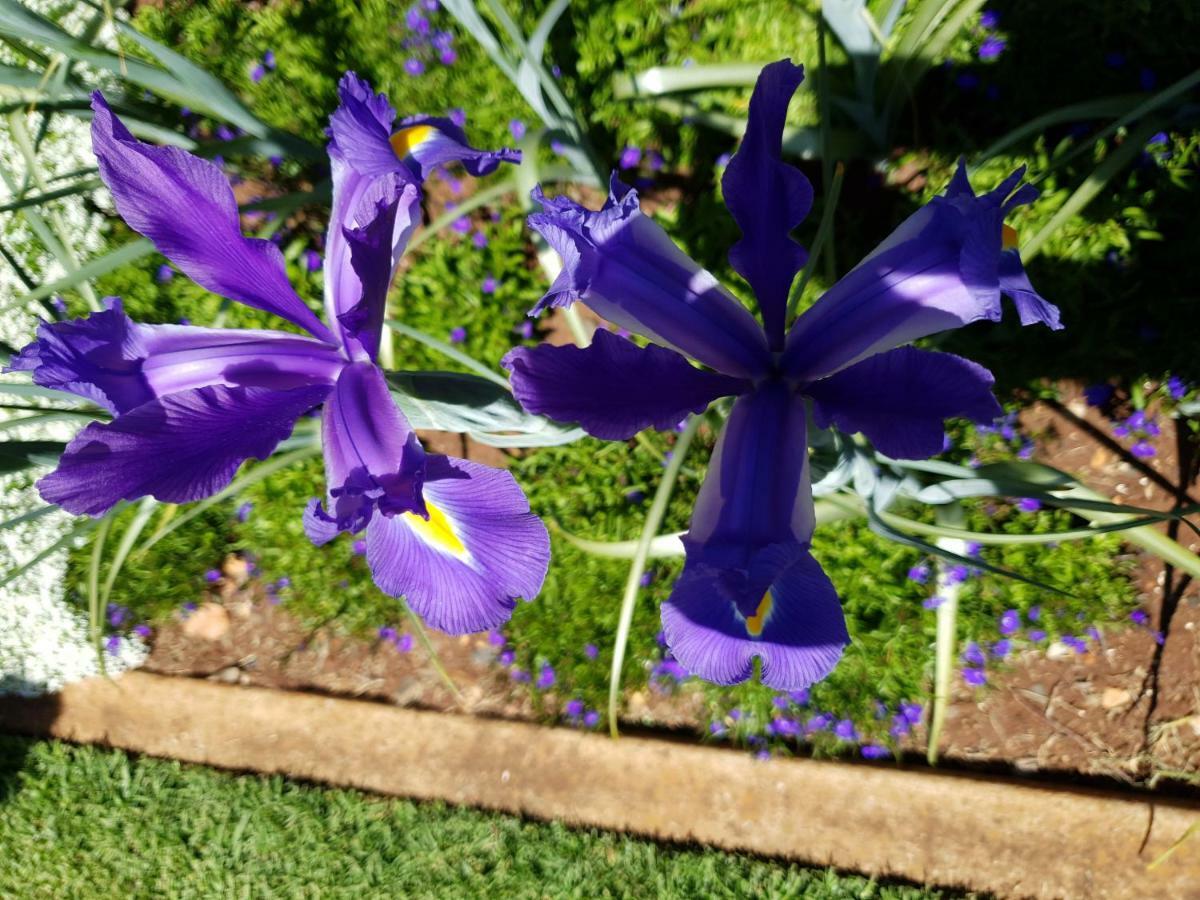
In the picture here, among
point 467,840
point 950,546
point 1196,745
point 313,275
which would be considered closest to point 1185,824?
point 1196,745

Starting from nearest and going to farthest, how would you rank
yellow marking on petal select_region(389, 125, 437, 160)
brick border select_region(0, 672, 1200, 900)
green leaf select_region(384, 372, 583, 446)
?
green leaf select_region(384, 372, 583, 446) → yellow marking on petal select_region(389, 125, 437, 160) → brick border select_region(0, 672, 1200, 900)

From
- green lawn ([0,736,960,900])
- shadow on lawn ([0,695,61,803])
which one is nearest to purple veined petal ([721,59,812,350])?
green lawn ([0,736,960,900])

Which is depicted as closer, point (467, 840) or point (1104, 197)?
point (1104, 197)

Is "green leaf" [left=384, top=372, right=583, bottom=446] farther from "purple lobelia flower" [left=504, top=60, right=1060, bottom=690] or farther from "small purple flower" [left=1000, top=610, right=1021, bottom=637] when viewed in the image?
"small purple flower" [left=1000, top=610, right=1021, bottom=637]

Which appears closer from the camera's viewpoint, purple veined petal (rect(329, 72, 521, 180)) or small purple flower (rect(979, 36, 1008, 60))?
purple veined petal (rect(329, 72, 521, 180))

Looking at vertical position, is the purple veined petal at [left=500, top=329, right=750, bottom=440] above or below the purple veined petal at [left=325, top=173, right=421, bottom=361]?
below

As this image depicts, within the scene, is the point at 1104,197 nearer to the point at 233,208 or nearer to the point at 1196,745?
the point at 1196,745

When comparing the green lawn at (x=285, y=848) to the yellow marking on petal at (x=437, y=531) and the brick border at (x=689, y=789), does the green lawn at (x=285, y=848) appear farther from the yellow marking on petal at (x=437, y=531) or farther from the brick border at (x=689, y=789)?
the yellow marking on petal at (x=437, y=531)

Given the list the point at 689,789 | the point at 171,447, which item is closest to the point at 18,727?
the point at 689,789

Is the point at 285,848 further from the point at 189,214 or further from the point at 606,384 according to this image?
the point at 606,384
